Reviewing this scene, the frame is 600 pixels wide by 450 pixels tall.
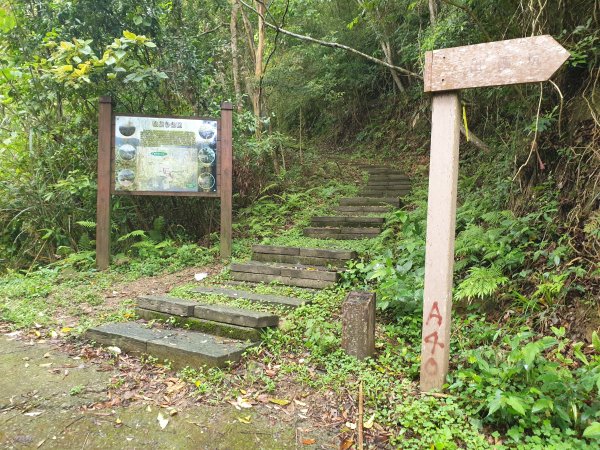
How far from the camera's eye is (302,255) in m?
6.11

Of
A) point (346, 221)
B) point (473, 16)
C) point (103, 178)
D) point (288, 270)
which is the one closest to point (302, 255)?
point (288, 270)

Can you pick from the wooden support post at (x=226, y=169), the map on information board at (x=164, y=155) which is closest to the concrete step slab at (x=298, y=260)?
the wooden support post at (x=226, y=169)

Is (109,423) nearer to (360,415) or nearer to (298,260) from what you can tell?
(360,415)

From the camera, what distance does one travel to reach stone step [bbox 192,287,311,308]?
4.62 meters

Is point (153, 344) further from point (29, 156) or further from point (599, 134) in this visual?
point (29, 156)

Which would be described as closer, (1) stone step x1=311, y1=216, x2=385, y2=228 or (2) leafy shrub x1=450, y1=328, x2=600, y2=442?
(2) leafy shrub x1=450, y1=328, x2=600, y2=442

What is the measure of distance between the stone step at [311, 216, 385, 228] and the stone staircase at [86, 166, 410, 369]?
171mm

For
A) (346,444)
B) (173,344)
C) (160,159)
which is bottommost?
(346,444)

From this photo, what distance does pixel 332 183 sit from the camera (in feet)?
35.3

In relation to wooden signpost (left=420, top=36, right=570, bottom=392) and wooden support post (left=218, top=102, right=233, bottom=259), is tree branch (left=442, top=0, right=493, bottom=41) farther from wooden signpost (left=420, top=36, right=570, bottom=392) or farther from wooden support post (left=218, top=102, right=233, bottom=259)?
wooden support post (left=218, top=102, right=233, bottom=259)

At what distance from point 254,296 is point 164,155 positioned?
10.3 feet

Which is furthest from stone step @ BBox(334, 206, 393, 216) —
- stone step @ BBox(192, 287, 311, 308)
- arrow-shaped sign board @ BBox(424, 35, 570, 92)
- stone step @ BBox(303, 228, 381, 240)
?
arrow-shaped sign board @ BBox(424, 35, 570, 92)

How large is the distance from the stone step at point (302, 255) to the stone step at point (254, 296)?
1135mm

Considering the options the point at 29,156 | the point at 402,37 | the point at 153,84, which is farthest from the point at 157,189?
the point at 402,37
